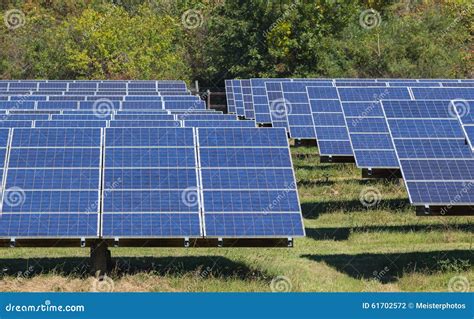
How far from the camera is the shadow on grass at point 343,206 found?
1019 inches

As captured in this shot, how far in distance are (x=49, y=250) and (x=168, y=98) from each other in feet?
53.7

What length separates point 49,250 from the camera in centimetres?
2086

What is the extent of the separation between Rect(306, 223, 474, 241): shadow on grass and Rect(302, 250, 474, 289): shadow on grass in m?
2.45

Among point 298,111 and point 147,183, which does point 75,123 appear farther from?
point 298,111

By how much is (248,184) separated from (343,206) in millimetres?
9549

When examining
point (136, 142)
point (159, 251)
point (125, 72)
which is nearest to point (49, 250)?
point (159, 251)

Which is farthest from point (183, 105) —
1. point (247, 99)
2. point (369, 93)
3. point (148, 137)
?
point (148, 137)

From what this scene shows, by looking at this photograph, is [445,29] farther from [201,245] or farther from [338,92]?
[201,245]

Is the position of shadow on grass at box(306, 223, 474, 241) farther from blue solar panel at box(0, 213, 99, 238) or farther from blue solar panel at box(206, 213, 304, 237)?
blue solar panel at box(0, 213, 99, 238)

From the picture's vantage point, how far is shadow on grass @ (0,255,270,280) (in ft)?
57.1

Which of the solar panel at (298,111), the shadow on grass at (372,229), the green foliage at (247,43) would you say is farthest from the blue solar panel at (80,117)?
the green foliage at (247,43)

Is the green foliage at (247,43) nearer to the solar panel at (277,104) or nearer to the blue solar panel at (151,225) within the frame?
the solar panel at (277,104)

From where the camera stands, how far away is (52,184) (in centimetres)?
1716

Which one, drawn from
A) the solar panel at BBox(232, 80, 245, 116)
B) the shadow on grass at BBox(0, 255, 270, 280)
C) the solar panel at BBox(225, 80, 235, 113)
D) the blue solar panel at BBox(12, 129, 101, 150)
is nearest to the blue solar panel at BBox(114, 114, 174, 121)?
the shadow on grass at BBox(0, 255, 270, 280)
